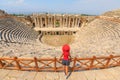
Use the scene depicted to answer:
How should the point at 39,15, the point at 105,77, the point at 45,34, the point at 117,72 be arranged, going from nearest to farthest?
1. the point at 105,77
2. the point at 117,72
3. the point at 45,34
4. the point at 39,15

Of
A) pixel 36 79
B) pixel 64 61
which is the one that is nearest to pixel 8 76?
pixel 36 79

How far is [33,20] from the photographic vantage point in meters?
52.8

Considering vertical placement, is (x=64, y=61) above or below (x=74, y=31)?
above

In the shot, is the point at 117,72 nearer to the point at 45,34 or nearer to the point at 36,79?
the point at 36,79

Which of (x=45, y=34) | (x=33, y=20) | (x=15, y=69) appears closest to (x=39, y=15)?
(x=33, y=20)

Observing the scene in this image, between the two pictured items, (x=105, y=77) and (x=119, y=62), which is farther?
(x=119, y=62)

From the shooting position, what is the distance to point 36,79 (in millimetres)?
8664

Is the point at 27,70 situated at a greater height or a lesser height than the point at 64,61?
lesser

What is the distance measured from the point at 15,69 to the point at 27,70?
84cm

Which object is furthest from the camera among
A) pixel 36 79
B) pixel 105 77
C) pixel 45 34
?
pixel 45 34

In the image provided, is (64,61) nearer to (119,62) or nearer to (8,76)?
(8,76)

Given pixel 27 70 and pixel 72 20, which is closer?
pixel 27 70

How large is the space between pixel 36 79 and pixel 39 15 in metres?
46.0

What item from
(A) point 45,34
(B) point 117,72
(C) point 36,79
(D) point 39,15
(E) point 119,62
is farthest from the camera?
(D) point 39,15
